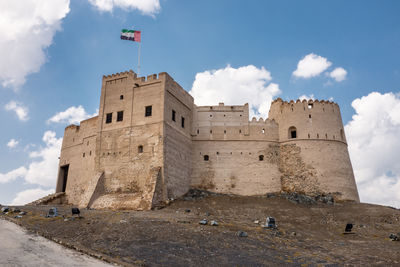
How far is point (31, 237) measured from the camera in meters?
11.3

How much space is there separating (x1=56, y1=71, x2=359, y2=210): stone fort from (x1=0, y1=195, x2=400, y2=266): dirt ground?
3.74 m

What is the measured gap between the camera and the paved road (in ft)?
27.4

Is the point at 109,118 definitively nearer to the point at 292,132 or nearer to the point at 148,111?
the point at 148,111

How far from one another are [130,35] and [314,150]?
1760cm

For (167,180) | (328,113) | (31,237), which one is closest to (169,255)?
(31,237)

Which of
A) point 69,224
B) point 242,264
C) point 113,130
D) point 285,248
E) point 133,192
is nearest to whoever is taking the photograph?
point 242,264

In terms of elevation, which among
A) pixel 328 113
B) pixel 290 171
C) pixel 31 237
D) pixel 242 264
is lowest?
pixel 242 264

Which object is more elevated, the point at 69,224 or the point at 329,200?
the point at 329,200

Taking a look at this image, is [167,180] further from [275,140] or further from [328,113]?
[328,113]

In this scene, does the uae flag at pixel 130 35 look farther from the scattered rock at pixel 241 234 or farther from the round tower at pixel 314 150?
the scattered rock at pixel 241 234

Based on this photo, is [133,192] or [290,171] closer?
[133,192]

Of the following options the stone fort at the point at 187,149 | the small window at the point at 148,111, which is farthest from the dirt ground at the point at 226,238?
the small window at the point at 148,111

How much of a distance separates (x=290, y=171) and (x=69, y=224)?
17880 millimetres

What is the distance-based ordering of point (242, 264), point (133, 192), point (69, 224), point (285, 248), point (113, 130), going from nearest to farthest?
point (242, 264), point (285, 248), point (69, 224), point (133, 192), point (113, 130)
